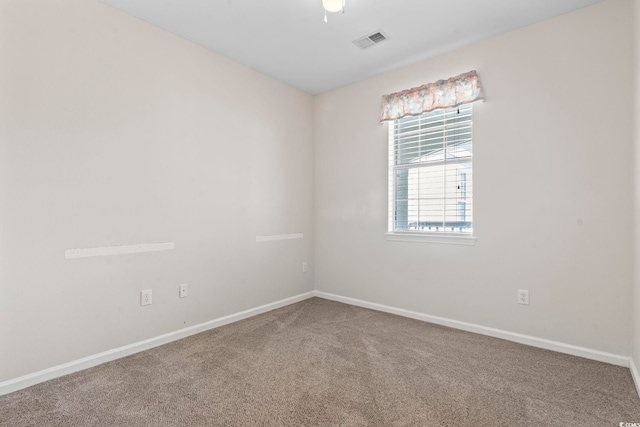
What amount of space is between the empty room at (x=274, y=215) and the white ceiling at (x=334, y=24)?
2 cm

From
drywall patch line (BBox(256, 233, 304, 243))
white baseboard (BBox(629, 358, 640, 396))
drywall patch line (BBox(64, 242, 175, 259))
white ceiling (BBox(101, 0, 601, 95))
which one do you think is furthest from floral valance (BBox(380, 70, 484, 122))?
drywall patch line (BBox(64, 242, 175, 259))

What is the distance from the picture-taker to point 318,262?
418 centimetres

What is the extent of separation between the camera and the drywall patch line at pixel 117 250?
2.25 m

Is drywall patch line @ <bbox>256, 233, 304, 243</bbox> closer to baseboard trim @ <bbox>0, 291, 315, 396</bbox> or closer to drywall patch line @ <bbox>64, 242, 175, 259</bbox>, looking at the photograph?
baseboard trim @ <bbox>0, 291, 315, 396</bbox>

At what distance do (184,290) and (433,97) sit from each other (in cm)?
290

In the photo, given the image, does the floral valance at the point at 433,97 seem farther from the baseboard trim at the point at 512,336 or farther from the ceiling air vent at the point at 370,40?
the baseboard trim at the point at 512,336

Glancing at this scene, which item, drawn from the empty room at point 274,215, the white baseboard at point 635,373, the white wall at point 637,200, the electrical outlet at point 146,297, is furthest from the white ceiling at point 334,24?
the white baseboard at point 635,373

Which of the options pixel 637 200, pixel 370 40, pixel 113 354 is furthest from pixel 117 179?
pixel 637 200

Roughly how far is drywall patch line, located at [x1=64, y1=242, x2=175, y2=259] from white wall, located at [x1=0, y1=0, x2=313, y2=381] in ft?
0.13

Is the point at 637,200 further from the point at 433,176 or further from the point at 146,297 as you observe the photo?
the point at 146,297

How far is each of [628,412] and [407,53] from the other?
3.03 metres

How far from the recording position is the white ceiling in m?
2.39

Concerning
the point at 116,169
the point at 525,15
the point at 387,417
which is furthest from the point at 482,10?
the point at 116,169

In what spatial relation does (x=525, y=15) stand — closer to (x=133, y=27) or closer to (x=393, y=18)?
(x=393, y=18)
